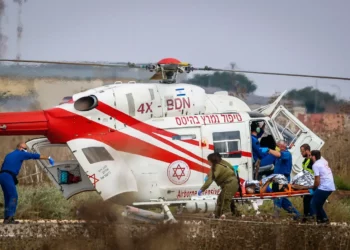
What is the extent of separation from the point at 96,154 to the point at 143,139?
3.22 feet

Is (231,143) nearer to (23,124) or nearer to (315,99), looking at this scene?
(23,124)

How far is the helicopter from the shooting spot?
1694 cm

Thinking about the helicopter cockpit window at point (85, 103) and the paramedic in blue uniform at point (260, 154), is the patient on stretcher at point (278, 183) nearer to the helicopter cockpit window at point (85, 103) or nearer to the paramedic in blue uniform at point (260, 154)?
the paramedic in blue uniform at point (260, 154)

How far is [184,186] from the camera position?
57.0 ft

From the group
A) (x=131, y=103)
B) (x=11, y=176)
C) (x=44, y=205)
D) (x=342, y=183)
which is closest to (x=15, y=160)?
(x=11, y=176)

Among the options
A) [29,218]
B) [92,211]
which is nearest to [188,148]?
[92,211]

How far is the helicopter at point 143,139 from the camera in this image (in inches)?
667

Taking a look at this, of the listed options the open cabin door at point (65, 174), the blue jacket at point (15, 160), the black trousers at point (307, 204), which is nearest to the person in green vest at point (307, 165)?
the black trousers at point (307, 204)

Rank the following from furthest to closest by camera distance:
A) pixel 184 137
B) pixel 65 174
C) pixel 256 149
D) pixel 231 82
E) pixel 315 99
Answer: pixel 315 99
pixel 231 82
pixel 256 149
pixel 65 174
pixel 184 137

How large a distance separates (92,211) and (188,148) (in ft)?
7.91

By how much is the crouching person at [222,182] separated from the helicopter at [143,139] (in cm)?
82

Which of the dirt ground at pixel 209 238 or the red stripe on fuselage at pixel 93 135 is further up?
the red stripe on fuselage at pixel 93 135

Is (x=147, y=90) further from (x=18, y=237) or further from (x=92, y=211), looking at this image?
(x=18, y=237)

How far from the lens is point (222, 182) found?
16.3 metres
